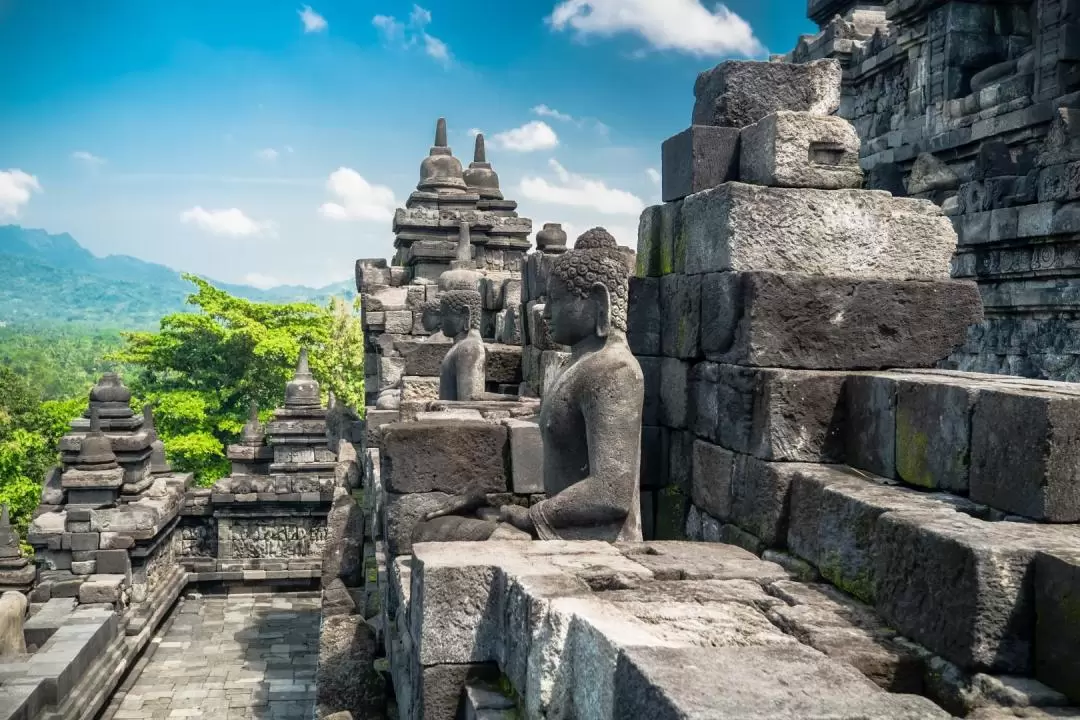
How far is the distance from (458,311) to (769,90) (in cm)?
409

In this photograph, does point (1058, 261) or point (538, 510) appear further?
point (1058, 261)

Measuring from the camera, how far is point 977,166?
11109mm

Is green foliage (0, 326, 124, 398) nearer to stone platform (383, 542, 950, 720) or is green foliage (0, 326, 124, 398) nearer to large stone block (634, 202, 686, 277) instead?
large stone block (634, 202, 686, 277)

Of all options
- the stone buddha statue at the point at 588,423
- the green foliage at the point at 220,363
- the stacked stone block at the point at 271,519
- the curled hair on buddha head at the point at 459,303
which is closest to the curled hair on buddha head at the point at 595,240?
the stone buddha statue at the point at 588,423

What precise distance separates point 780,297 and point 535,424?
1.43 m

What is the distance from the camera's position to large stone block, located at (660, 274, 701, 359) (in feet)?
16.4

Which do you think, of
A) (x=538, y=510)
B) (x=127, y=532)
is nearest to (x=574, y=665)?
(x=538, y=510)

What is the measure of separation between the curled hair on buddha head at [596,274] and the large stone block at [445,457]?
0.99 meters

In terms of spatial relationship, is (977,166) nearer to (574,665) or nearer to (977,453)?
(977,453)

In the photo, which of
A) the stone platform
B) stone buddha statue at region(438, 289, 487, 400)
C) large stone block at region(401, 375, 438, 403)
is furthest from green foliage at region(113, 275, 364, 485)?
the stone platform

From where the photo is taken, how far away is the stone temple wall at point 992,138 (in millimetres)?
9469

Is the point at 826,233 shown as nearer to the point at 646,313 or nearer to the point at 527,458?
the point at 646,313

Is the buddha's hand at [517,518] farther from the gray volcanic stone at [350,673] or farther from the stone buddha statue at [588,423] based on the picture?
the gray volcanic stone at [350,673]

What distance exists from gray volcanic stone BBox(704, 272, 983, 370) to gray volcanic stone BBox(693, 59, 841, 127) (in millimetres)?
1090
